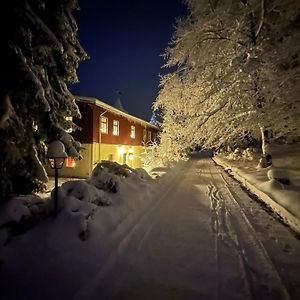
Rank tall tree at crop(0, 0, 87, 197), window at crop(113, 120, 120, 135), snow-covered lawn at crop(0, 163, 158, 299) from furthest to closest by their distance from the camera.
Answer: window at crop(113, 120, 120, 135)
tall tree at crop(0, 0, 87, 197)
snow-covered lawn at crop(0, 163, 158, 299)

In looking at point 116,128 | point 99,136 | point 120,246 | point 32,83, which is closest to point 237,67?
point 32,83

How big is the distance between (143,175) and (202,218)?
495 centimetres

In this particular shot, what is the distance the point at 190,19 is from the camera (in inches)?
608

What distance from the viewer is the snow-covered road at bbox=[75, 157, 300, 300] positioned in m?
3.64

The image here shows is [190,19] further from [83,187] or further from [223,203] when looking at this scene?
[83,187]

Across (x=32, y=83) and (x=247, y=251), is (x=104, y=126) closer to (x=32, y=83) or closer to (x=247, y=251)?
(x=32, y=83)

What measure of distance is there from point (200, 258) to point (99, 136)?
61.1 feet

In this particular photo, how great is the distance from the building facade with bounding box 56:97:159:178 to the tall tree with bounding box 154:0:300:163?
7742mm

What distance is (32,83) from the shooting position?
5.06 metres

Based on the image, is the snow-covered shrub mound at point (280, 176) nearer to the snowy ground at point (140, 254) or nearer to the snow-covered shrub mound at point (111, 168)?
the snowy ground at point (140, 254)

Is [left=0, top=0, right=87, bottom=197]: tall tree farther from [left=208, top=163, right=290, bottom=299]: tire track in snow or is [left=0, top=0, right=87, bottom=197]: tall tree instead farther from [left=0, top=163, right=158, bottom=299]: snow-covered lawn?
[left=208, top=163, right=290, bottom=299]: tire track in snow

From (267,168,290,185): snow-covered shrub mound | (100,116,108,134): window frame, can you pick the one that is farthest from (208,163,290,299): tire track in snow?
(100,116,108,134): window frame

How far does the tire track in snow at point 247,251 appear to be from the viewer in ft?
12.1

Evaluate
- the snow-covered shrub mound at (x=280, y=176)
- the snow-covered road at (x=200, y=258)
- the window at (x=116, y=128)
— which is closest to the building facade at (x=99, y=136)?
the window at (x=116, y=128)
